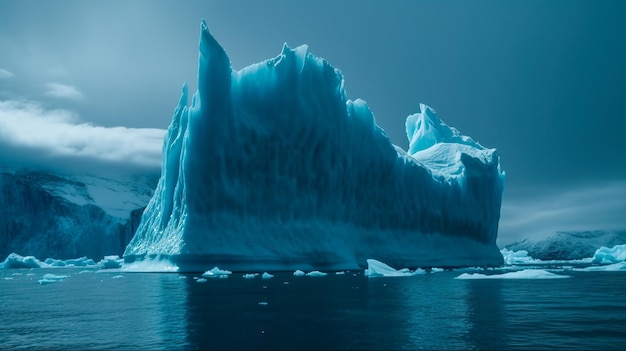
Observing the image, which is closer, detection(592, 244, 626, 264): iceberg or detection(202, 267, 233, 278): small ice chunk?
detection(202, 267, 233, 278): small ice chunk

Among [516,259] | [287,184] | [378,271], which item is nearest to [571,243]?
[516,259]

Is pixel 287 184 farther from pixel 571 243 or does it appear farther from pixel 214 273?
pixel 571 243

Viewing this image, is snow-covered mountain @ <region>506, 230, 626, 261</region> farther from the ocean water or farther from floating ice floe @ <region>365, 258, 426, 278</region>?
the ocean water

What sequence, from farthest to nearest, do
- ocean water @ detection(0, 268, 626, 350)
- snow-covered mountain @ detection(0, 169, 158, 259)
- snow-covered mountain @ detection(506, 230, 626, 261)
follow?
snow-covered mountain @ detection(506, 230, 626, 261) < snow-covered mountain @ detection(0, 169, 158, 259) < ocean water @ detection(0, 268, 626, 350)

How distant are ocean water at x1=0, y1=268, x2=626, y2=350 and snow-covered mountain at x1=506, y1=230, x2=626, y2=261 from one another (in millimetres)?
105739

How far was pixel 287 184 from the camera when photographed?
2722 centimetres

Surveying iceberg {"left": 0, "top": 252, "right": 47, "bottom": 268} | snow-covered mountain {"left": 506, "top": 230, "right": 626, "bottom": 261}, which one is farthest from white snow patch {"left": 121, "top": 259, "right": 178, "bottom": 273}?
snow-covered mountain {"left": 506, "top": 230, "right": 626, "bottom": 261}

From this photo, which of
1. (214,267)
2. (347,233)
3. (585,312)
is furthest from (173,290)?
(347,233)

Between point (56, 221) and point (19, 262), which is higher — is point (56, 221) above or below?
above

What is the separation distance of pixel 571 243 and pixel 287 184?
104 metres

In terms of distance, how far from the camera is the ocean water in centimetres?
641

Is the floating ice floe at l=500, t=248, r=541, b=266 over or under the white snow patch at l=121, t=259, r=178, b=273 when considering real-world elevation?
over

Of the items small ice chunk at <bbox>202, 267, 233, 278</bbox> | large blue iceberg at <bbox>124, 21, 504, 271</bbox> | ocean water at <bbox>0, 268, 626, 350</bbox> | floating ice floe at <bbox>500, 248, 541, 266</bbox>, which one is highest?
large blue iceberg at <bbox>124, 21, 504, 271</bbox>

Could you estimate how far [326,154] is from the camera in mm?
29016
